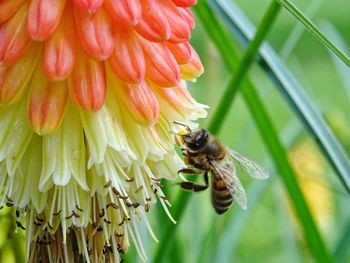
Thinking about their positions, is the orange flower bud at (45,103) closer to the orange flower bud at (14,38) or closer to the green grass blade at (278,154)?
the orange flower bud at (14,38)

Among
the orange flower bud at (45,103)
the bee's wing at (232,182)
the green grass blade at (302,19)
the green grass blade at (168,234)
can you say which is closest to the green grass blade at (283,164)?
the bee's wing at (232,182)

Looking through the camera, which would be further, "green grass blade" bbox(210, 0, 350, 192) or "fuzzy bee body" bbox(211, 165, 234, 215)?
"fuzzy bee body" bbox(211, 165, 234, 215)

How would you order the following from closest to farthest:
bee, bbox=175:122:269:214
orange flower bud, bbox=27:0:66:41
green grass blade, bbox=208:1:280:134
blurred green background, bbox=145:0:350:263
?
orange flower bud, bbox=27:0:66:41 < green grass blade, bbox=208:1:280:134 < bee, bbox=175:122:269:214 < blurred green background, bbox=145:0:350:263

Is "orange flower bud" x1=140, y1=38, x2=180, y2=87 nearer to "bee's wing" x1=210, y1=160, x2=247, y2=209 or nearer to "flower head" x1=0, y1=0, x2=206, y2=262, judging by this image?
"flower head" x1=0, y1=0, x2=206, y2=262

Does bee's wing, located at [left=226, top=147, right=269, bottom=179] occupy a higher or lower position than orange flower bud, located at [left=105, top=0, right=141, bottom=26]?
lower

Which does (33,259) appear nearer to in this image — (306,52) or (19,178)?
(19,178)

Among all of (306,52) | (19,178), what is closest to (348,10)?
(306,52)

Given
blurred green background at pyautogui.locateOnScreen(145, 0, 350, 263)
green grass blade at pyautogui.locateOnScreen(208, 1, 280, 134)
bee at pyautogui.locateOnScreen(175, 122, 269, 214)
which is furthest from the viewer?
blurred green background at pyautogui.locateOnScreen(145, 0, 350, 263)

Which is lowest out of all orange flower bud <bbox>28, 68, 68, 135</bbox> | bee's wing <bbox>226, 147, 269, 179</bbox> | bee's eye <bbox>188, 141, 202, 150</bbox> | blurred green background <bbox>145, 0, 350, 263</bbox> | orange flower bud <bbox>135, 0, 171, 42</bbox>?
blurred green background <bbox>145, 0, 350, 263</bbox>

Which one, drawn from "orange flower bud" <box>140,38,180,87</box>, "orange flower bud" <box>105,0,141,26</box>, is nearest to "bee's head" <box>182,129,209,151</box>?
"orange flower bud" <box>140,38,180,87</box>
